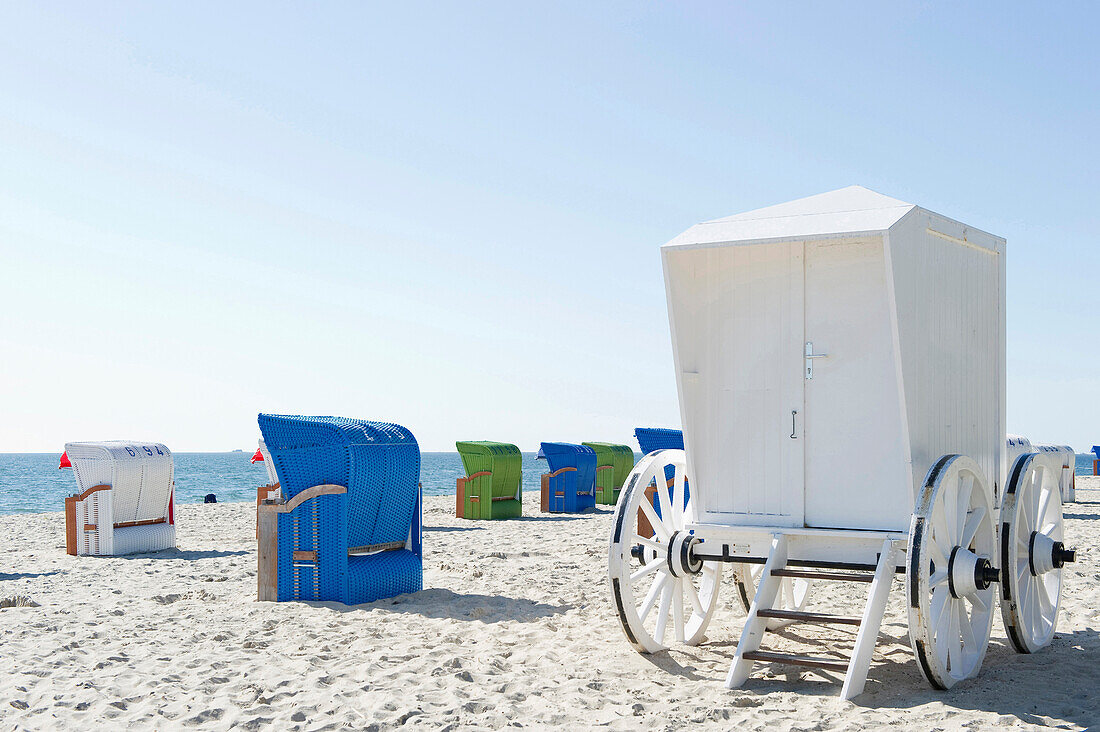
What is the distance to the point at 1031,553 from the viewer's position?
22.0 ft

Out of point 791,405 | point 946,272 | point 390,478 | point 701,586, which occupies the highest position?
point 946,272

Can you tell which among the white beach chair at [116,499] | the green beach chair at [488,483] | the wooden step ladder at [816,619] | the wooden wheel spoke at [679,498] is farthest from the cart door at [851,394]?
the green beach chair at [488,483]

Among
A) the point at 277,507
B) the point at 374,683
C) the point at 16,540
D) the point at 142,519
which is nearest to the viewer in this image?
the point at 374,683

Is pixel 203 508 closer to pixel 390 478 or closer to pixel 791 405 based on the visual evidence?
pixel 390 478

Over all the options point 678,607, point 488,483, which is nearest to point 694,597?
point 678,607

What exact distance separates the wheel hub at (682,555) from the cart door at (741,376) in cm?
18

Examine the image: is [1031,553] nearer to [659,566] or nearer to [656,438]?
[659,566]

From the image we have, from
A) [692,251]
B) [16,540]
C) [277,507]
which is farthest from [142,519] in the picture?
[692,251]

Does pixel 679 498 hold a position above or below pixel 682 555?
above

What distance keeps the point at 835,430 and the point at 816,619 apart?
118cm

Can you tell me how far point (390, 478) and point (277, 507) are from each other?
1.00 m

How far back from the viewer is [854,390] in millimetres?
6145

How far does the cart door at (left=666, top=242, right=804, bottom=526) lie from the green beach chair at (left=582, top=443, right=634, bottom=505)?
614 inches

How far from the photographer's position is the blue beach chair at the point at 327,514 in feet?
28.1
